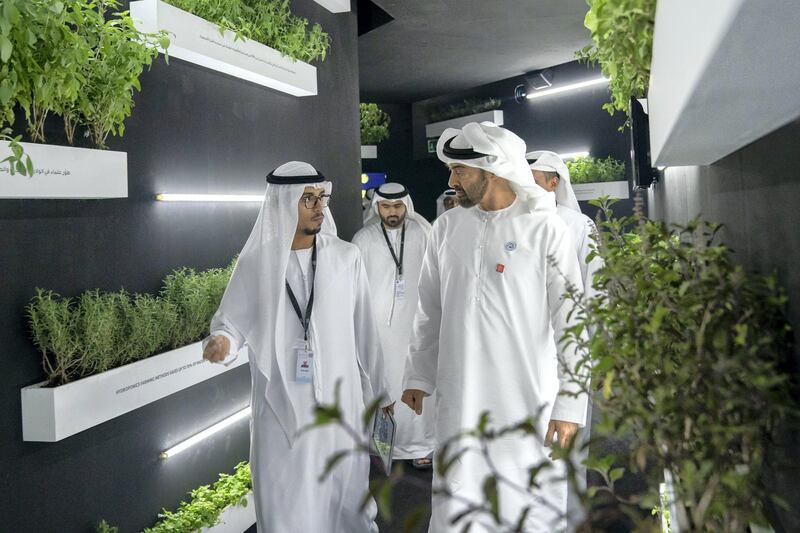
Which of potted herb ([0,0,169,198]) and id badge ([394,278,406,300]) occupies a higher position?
potted herb ([0,0,169,198])

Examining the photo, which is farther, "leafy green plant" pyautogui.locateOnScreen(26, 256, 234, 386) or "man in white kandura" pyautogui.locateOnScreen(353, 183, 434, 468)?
"man in white kandura" pyautogui.locateOnScreen(353, 183, 434, 468)

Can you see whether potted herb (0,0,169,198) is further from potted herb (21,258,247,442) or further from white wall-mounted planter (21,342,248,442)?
white wall-mounted planter (21,342,248,442)

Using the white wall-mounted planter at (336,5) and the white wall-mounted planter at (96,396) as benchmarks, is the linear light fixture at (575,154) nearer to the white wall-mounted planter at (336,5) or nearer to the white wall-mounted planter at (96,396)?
the white wall-mounted planter at (336,5)

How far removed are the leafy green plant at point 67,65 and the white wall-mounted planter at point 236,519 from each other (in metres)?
1.97

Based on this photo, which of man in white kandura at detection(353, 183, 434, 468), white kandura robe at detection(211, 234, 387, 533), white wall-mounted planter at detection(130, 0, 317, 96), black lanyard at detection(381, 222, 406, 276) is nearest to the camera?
white kandura robe at detection(211, 234, 387, 533)

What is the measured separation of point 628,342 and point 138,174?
9.71ft

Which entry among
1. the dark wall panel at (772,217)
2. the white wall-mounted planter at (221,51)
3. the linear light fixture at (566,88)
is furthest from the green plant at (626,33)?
the linear light fixture at (566,88)

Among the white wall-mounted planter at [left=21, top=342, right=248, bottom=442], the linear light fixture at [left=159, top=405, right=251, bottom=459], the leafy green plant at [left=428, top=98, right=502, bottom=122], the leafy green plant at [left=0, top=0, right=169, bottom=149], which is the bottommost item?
the linear light fixture at [left=159, top=405, right=251, bottom=459]

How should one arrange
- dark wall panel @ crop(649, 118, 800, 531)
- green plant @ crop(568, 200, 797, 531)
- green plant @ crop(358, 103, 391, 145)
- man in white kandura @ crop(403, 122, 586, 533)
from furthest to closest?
green plant @ crop(358, 103, 391, 145)
man in white kandura @ crop(403, 122, 586, 533)
dark wall panel @ crop(649, 118, 800, 531)
green plant @ crop(568, 200, 797, 531)

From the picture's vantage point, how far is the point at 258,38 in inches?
179

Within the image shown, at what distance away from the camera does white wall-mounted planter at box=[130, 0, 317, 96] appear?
3.43 meters

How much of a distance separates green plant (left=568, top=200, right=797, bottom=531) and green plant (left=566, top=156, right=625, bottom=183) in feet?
26.9

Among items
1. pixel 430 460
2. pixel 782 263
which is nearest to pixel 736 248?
pixel 782 263

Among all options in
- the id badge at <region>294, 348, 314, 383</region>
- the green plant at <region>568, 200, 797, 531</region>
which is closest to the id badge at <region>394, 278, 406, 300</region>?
the id badge at <region>294, 348, 314, 383</region>
